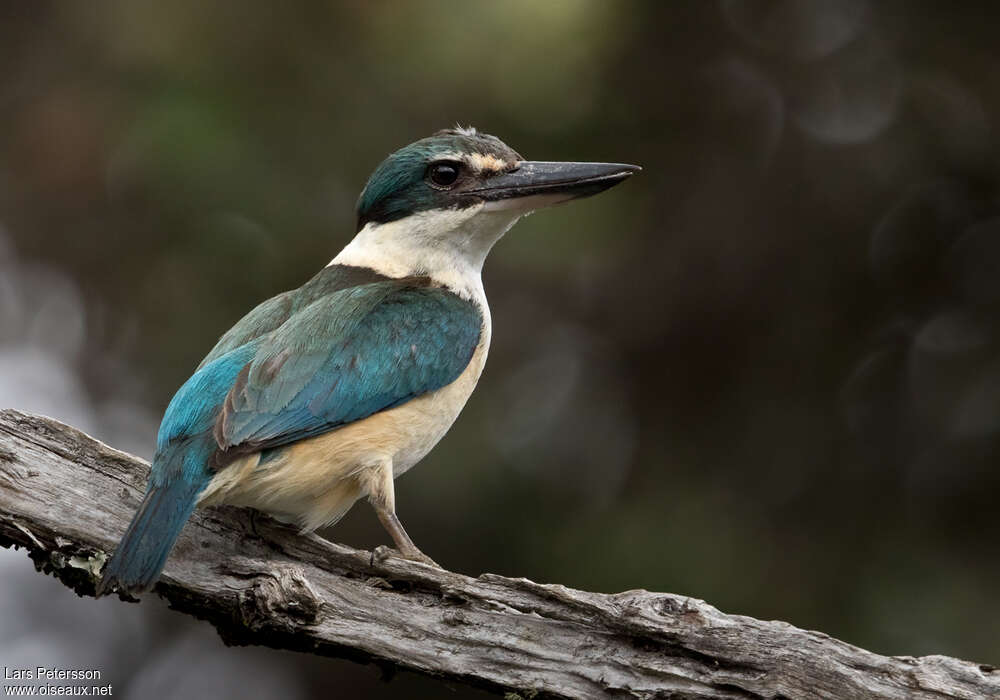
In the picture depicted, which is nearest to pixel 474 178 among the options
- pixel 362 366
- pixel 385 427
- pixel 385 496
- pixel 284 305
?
pixel 284 305

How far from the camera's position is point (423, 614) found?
432cm

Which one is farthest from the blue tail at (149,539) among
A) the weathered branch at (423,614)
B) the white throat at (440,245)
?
the white throat at (440,245)

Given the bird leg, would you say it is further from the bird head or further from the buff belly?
the bird head

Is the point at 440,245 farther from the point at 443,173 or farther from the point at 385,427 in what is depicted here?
the point at 385,427

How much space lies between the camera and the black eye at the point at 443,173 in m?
5.32

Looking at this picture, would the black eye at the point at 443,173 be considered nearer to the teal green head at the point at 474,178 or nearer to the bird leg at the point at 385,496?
the teal green head at the point at 474,178

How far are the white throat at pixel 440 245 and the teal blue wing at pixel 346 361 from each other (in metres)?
0.17

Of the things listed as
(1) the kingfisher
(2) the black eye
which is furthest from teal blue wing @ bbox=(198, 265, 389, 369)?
(2) the black eye

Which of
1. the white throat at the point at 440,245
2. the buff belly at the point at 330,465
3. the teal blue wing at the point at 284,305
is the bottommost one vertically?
the buff belly at the point at 330,465

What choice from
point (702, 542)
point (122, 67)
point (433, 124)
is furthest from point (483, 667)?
point (122, 67)

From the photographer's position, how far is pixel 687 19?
23.1ft

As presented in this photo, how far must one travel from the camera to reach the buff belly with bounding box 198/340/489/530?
4.39 metres

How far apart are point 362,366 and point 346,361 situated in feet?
0.19

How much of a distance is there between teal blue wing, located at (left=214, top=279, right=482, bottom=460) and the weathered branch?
1.50 ft
